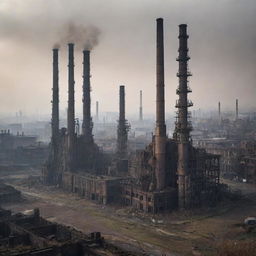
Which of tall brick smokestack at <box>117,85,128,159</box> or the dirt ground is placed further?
tall brick smokestack at <box>117,85,128,159</box>

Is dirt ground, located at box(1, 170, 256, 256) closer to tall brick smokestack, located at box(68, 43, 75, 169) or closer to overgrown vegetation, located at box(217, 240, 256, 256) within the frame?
overgrown vegetation, located at box(217, 240, 256, 256)

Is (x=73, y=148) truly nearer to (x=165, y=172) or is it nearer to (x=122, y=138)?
(x=122, y=138)

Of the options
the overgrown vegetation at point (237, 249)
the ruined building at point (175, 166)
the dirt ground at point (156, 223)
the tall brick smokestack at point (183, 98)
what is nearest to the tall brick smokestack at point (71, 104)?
the dirt ground at point (156, 223)

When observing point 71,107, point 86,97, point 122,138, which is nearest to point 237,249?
point 122,138

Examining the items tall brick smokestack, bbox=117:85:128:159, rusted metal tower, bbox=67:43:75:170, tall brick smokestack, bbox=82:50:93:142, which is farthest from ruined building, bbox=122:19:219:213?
tall brick smokestack, bbox=82:50:93:142

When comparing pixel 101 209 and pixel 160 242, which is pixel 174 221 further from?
pixel 101 209

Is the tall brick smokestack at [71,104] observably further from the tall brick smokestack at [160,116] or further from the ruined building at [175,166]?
the tall brick smokestack at [160,116]
